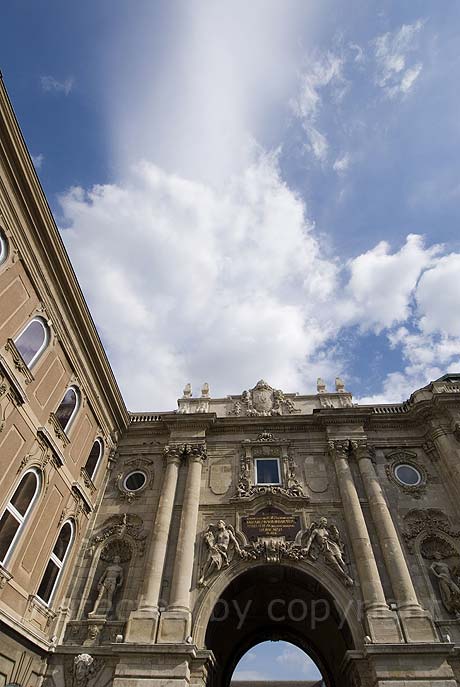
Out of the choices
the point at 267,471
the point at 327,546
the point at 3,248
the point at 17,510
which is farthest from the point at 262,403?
the point at 3,248

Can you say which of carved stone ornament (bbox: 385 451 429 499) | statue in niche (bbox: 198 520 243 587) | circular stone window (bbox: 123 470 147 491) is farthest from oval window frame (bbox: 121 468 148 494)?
carved stone ornament (bbox: 385 451 429 499)

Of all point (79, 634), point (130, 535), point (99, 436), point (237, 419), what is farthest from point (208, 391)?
point (79, 634)

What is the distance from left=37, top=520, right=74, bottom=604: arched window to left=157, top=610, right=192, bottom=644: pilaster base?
4108mm

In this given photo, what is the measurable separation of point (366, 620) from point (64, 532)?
11374 mm

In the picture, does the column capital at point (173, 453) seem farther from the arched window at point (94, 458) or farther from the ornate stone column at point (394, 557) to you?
the ornate stone column at point (394, 557)

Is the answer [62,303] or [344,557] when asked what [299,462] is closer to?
[344,557]

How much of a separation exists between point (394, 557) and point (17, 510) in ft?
43.6

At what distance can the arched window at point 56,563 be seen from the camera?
1459 centimetres

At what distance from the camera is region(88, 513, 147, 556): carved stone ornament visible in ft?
56.5

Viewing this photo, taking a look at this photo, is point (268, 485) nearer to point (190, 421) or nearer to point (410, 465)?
point (190, 421)

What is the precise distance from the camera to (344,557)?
1616 centimetres

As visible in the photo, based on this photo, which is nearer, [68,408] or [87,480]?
[68,408]

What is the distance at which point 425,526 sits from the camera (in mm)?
16812

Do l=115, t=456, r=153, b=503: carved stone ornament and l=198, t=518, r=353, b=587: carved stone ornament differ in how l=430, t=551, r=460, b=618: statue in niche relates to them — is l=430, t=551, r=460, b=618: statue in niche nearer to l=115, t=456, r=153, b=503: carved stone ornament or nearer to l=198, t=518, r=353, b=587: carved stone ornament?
l=198, t=518, r=353, b=587: carved stone ornament
